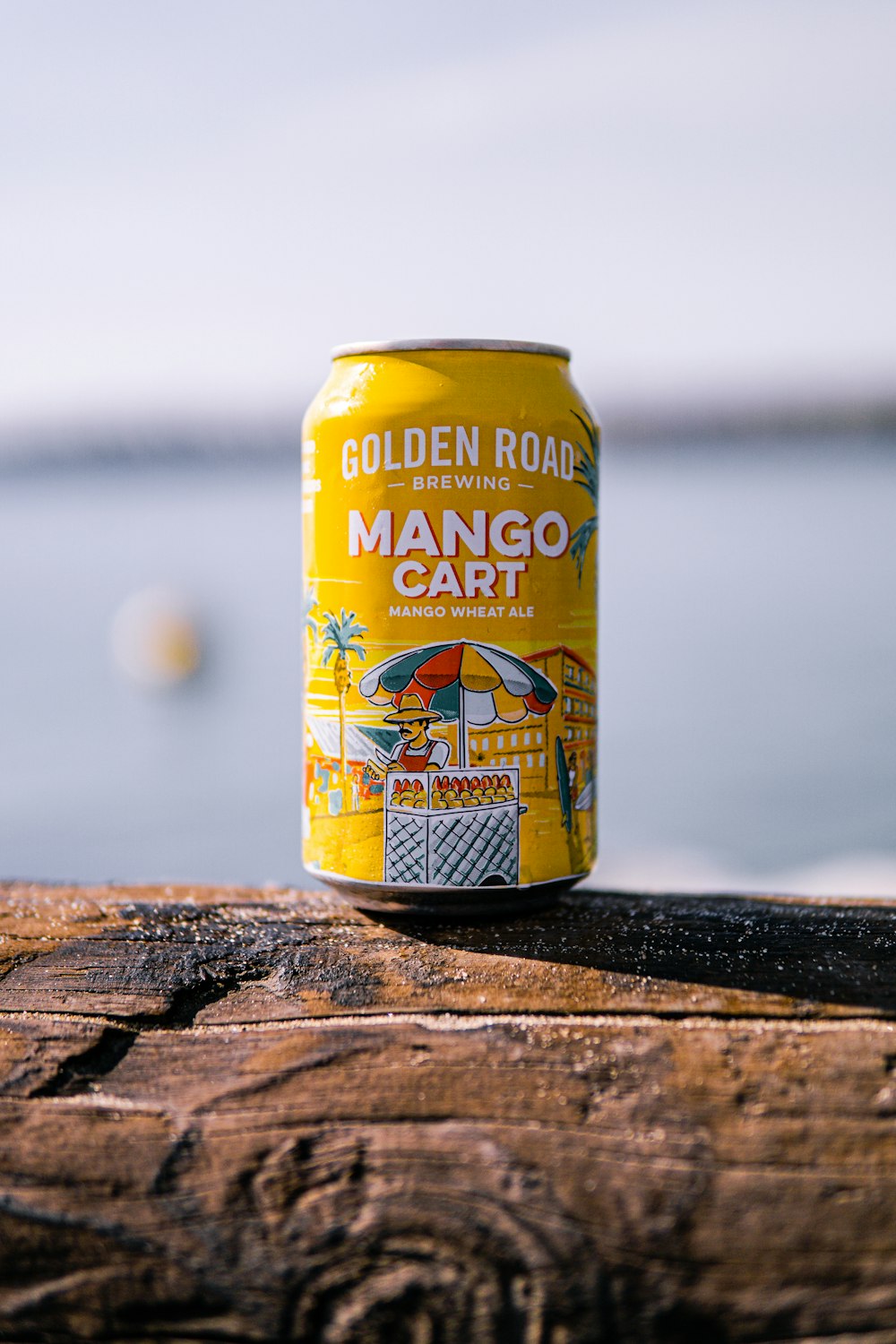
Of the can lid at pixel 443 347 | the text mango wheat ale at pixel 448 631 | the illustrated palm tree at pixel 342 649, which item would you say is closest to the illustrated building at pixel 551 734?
the text mango wheat ale at pixel 448 631

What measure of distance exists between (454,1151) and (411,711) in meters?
0.36

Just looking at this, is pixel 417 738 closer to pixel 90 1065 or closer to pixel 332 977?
pixel 332 977

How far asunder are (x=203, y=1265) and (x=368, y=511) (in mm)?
542

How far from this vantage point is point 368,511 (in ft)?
2.93

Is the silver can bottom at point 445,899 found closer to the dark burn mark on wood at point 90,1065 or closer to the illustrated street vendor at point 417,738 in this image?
the illustrated street vendor at point 417,738

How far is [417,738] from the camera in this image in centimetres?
88

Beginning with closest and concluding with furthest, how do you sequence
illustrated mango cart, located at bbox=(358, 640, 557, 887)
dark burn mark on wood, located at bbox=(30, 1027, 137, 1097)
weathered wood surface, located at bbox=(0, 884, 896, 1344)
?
weathered wood surface, located at bbox=(0, 884, 896, 1344), dark burn mark on wood, located at bbox=(30, 1027, 137, 1097), illustrated mango cart, located at bbox=(358, 640, 557, 887)

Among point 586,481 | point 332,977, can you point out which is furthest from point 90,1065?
point 586,481

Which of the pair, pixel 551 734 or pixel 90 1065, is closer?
pixel 90 1065

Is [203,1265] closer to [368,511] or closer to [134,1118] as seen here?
[134,1118]

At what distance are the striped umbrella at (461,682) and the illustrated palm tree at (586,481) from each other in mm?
115

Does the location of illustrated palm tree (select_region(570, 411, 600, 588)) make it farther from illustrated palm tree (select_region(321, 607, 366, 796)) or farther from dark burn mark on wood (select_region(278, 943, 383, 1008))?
dark burn mark on wood (select_region(278, 943, 383, 1008))

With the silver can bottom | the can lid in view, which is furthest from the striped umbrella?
the can lid

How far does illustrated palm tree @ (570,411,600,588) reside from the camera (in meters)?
0.93
